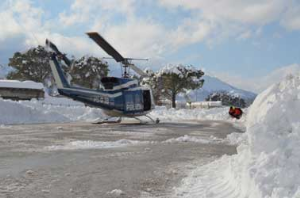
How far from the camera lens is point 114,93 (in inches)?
934

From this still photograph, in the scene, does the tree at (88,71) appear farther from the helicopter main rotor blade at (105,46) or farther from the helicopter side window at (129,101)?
the helicopter main rotor blade at (105,46)

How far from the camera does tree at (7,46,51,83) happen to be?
6550 cm

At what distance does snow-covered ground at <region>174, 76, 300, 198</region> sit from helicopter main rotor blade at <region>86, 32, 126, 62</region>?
46.2ft

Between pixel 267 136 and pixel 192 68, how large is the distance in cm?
5452

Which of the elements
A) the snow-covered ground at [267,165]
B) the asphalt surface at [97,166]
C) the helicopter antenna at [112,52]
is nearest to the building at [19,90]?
the helicopter antenna at [112,52]

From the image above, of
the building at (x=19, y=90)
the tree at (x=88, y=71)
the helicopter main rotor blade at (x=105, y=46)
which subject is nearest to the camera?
the helicopter main rotor blade at (x=105, y=46)

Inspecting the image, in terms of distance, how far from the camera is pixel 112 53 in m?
21.5

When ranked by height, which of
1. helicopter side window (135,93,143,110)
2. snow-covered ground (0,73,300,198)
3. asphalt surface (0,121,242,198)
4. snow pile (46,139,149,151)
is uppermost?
helicopter side window (135,93,143,110)

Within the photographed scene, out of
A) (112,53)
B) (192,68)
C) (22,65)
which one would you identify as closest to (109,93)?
(112,53)

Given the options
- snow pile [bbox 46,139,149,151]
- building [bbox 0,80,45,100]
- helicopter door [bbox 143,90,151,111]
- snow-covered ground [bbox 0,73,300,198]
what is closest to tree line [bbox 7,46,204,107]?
building [bbox 0,80,45,100]

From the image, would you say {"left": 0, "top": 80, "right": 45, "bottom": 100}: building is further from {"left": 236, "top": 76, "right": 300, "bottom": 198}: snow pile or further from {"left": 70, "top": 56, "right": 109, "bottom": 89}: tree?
{"left": 236, "top": 76, "right": 300, "bottom": 198}: snow pile

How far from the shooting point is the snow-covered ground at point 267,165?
14.2 ft

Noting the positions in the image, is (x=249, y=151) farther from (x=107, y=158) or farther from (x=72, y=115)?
(x=72, y=115)

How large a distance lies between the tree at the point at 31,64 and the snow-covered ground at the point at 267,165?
205 feet
